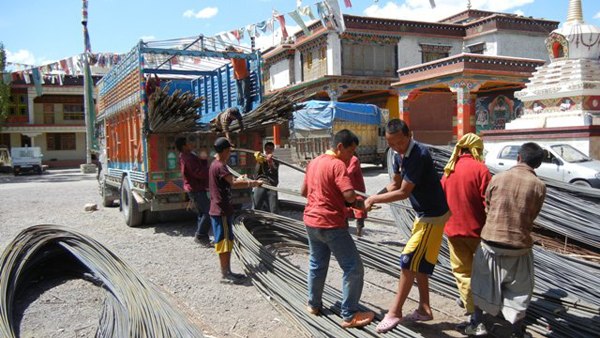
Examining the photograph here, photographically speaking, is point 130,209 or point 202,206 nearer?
point 202,206

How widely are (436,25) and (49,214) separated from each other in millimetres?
20700

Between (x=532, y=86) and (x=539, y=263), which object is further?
(x=532, y=86)

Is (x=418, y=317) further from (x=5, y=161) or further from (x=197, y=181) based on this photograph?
(x=5, y=161)

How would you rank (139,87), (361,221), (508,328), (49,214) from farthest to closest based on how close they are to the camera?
(49,214)
(139,87)
(361,221)
(508,328)

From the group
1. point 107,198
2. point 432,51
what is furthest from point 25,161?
point 432,51

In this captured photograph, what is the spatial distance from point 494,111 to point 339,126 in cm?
992

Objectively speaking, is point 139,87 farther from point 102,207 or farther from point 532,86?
point 532,86

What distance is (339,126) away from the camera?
59.9ft

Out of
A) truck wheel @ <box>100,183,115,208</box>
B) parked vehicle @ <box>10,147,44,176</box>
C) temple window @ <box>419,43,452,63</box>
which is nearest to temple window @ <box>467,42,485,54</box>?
temple window @ <box>419,43,452,63</box>

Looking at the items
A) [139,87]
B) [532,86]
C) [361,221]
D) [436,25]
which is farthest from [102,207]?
[436,25]

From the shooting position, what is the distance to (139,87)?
7207 millimetres

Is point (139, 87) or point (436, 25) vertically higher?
point (436, 25)

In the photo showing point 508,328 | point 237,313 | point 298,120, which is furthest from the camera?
point 298,120

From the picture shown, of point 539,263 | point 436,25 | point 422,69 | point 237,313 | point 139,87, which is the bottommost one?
point 237,313
